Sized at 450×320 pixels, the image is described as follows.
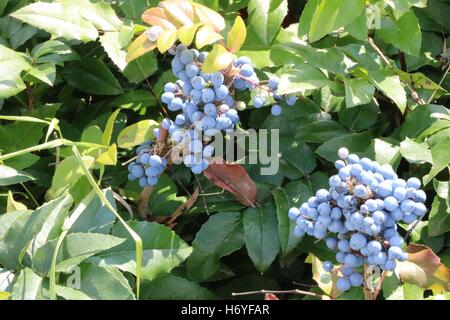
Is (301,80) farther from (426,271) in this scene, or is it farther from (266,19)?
(426,271)

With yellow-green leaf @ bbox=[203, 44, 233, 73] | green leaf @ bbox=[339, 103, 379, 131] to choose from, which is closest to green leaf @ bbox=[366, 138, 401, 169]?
green leaf @ bbox=[339, 103, 379, 131]

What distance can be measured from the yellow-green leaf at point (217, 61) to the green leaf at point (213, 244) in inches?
12.5

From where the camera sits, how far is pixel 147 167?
1.35 meters

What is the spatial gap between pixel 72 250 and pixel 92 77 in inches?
20.3

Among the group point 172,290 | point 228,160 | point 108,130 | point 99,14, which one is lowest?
point 172,290

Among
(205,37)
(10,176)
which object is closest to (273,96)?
(205,37)

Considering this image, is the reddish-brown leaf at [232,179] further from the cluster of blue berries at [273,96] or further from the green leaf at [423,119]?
the green leaf at [423,119]

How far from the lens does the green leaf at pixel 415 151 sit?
129cm

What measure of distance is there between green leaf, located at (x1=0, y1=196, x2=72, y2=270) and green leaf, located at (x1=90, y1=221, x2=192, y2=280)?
0.09 m

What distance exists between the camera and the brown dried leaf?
1187 mm

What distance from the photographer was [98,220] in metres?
1.26

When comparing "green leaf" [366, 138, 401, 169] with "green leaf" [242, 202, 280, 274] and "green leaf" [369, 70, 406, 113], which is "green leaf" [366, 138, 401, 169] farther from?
"green leaf" [242, 202, 280, 274]

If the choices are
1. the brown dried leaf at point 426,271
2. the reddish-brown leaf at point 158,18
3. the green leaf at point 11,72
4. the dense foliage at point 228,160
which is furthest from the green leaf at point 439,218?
the green leaf at point 11,72

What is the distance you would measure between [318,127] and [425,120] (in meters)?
0.20
